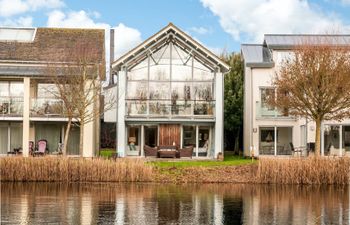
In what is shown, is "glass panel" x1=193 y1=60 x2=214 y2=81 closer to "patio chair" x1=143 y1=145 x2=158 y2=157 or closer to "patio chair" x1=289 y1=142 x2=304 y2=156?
"patio chair" x1=143 y1=145 x2=158 y2=157

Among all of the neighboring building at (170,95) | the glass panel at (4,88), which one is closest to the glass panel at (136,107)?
the neighboring building at (170,95)

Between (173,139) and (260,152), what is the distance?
6.55 metres

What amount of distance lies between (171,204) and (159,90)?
54.5 ft

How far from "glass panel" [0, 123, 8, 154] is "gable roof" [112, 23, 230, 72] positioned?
26.4 feet

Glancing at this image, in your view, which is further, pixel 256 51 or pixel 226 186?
pixel 256 51

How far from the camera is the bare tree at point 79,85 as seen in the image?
34.1 m

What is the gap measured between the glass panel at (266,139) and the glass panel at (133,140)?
8.36 m

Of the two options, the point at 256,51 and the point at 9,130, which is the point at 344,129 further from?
the point at 9,130

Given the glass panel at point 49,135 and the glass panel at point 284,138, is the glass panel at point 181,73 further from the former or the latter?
the glass panel at point 49,135

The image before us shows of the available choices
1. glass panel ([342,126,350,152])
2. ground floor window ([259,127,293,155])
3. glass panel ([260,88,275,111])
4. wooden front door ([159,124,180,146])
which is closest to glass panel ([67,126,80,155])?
wooden front door ([159,124,180,146])

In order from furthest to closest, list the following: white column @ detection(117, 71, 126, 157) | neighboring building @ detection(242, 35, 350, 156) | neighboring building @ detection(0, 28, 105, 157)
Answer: neighboring building @ detection(242, 35, 350, 156) < neighboring building @ detection(0, 28, 105, 157) < white column @ detection(117, 71, 126, 157)

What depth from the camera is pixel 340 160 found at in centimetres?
2905

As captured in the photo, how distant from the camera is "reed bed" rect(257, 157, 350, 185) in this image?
28766 mm

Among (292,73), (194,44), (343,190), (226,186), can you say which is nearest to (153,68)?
(194,44)
